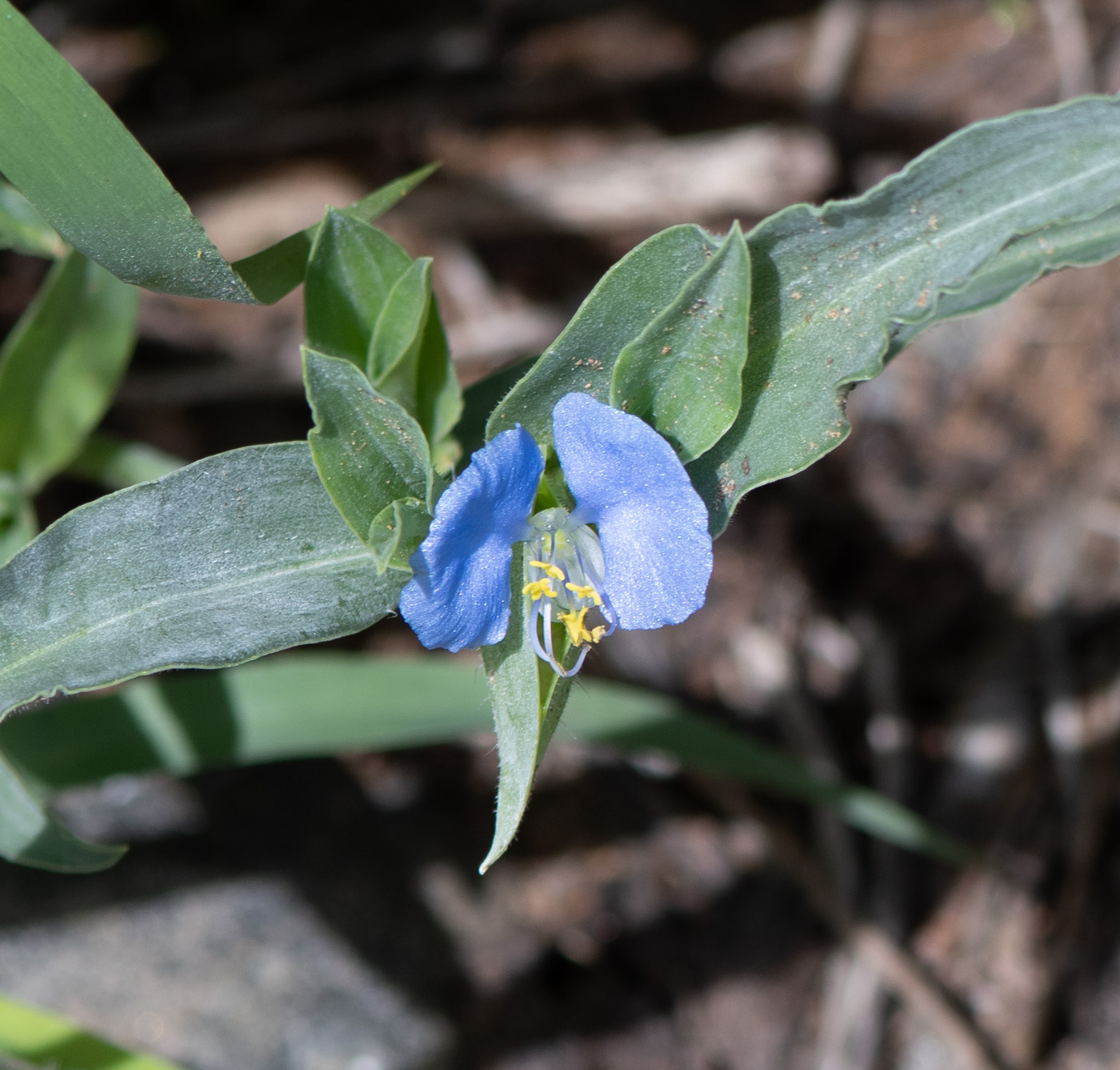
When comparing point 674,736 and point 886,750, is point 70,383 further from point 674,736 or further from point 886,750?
point 886,750

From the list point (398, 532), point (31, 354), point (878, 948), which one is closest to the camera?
point (398, 532)

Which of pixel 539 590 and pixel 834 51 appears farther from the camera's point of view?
pixel 834 51

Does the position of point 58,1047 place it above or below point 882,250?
below

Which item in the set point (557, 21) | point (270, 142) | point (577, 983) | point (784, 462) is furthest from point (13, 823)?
point (557, 21)

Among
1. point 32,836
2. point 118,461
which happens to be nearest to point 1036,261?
point 32,836

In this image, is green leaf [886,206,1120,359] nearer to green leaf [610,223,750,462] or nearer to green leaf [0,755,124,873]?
green leaf [610,223,750,462]

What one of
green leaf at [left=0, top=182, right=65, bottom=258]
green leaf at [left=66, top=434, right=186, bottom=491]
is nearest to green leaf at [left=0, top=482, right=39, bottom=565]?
green leaf at [left=66, top=434, right=186, bottom=491]

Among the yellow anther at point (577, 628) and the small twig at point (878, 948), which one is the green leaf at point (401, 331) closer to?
the yellow anther at point (577, 628)
